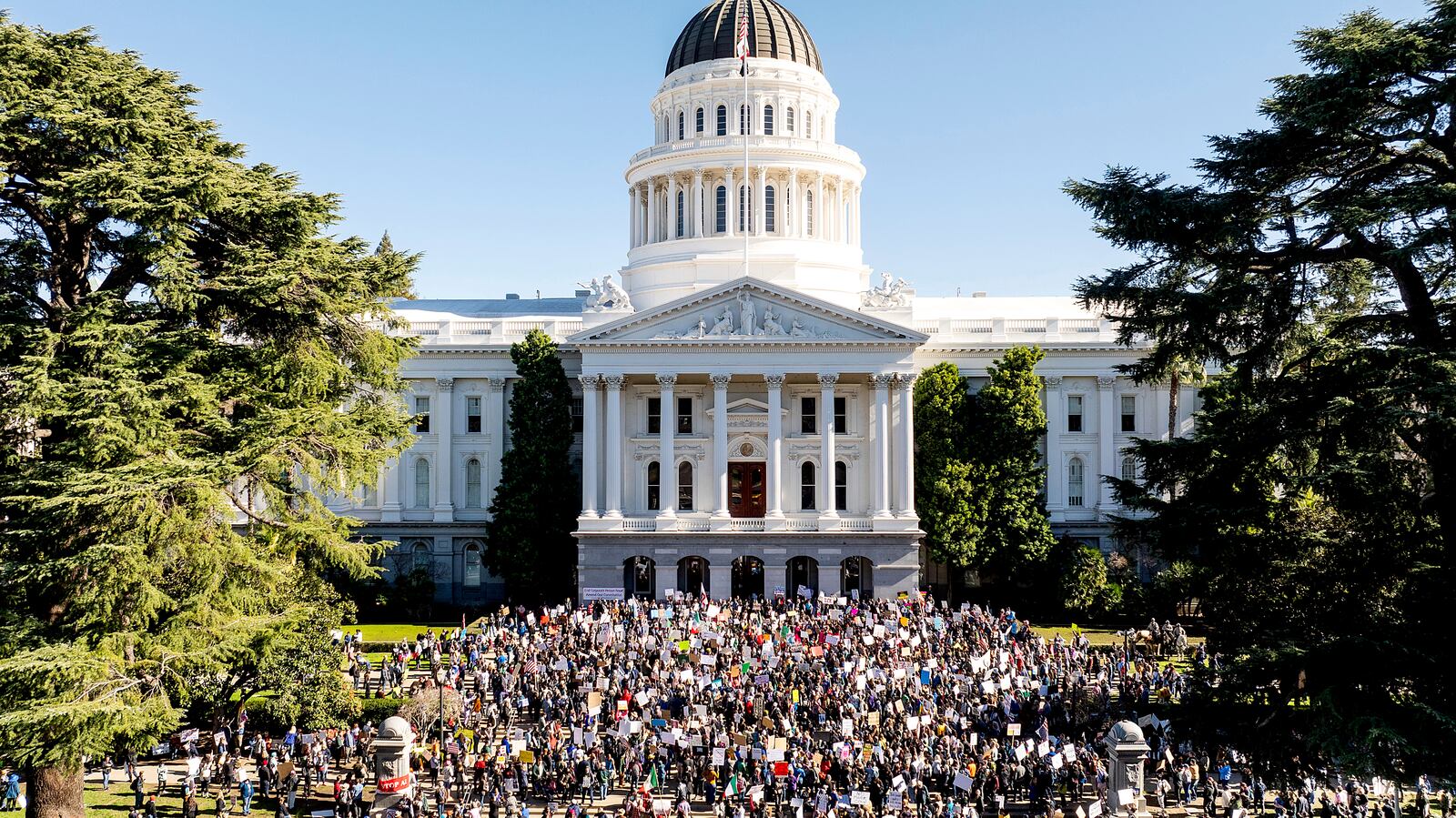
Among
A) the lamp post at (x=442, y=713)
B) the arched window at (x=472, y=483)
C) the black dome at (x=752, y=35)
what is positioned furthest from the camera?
the black dome at (x=752, y=35)

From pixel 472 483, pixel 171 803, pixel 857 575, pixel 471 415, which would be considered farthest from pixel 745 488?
pixel 171 803

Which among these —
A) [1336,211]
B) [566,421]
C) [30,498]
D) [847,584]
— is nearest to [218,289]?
[30,498]

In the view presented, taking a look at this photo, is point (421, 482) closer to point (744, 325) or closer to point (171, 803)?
point (744, 325)

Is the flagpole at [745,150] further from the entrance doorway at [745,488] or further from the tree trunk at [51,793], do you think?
the tree trunk at [51,793]

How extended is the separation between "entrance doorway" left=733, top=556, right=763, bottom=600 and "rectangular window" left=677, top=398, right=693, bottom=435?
679 cm

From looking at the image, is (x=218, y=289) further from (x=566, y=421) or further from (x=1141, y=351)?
(x=1141, y=351)

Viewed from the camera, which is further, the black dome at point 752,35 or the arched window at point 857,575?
the black dome at point 752,35

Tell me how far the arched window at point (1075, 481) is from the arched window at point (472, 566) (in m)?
29.1

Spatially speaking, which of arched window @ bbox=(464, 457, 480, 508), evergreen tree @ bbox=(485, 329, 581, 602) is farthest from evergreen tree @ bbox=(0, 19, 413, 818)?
arched window @ bbox=(464, 457, 480, 508)

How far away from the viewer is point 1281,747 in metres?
A: 19.4

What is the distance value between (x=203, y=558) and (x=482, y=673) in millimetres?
12355

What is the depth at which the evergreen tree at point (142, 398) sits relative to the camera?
69.5 feet

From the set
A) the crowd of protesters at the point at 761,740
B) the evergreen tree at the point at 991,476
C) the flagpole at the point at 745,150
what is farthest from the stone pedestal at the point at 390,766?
the flagpole at the point at 745,150

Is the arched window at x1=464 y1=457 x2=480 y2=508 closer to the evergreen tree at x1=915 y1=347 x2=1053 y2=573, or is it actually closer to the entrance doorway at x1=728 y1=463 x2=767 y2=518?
the entrance doorway at x1=728 y1=463 x2=767 y2=518
